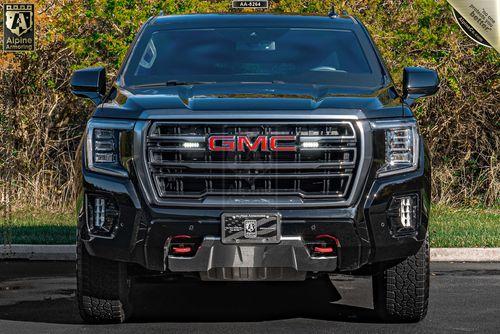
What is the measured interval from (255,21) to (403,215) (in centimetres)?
239

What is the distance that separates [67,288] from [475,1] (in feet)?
29.2

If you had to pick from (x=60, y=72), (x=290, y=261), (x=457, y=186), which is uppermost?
(x=290, y=261)

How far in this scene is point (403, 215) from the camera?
7.87 metres

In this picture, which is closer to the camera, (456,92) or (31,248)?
(31,248)

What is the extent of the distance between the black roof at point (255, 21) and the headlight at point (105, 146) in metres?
1.82

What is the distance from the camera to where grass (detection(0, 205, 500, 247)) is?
14039mm

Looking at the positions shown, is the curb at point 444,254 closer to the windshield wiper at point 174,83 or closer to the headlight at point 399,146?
the windshield wiper at point 174,83

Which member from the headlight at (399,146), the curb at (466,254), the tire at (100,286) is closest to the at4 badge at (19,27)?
the curb at (466,254)

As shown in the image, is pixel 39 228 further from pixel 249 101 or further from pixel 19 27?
pixel 249 101

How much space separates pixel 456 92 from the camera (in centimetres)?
1956

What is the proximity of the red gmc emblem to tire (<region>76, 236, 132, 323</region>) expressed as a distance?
1.15 meters

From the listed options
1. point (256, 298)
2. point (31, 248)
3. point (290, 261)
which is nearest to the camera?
point (290, 261)

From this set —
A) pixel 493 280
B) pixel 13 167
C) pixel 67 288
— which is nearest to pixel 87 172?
pixel 67 288

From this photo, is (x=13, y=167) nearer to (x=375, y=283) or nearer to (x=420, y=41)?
(x=420, y=41)
